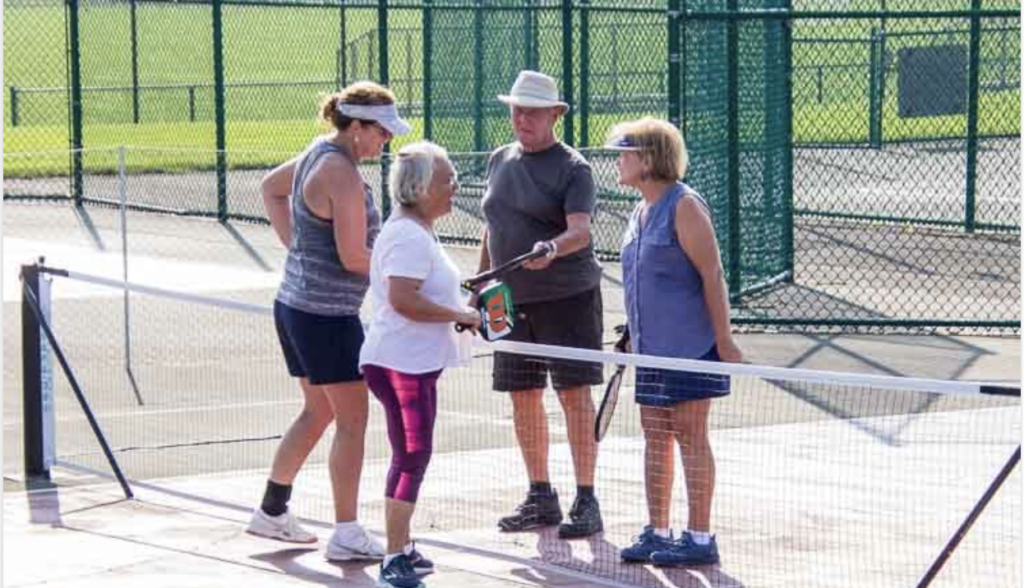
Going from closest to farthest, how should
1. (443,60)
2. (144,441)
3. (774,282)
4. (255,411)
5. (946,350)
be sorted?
(144,441) < (255,411) < (946,350) < (774,282) < (443,60)

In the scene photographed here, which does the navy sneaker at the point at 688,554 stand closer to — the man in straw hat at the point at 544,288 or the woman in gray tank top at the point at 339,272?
the man in straw hat at the point at 544,288

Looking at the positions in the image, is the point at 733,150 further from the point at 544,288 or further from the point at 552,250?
the point at 552,250

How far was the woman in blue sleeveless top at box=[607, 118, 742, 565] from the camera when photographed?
7.34m

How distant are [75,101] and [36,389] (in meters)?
12.3

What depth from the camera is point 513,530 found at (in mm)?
8148

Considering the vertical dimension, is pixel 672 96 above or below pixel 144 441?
above

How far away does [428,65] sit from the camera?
1897 cm

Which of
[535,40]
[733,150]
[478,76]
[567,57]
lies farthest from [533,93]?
[478,76]

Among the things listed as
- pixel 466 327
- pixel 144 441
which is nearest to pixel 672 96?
pixel 144 441

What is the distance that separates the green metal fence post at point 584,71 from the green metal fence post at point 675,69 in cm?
375

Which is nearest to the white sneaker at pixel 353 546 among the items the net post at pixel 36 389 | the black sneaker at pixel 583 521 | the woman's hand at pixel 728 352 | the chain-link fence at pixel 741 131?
the black sneaker at pixel 583 521

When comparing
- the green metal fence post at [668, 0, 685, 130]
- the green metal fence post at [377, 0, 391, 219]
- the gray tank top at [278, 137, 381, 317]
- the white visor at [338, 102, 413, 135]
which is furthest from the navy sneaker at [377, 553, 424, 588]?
the green metal fence post at [377, 0, 391, 219]

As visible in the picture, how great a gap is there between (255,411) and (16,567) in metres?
3.40

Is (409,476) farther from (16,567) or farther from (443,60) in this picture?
(443,60)
